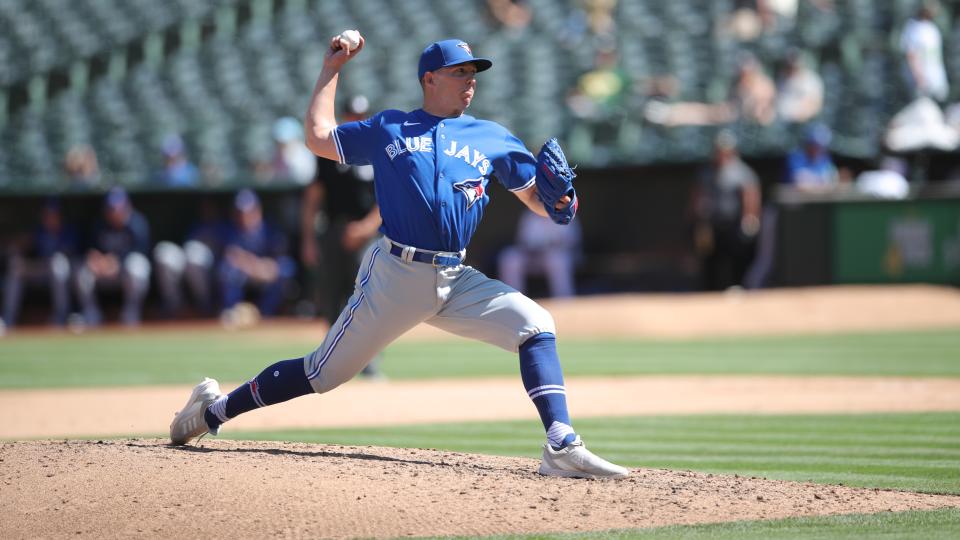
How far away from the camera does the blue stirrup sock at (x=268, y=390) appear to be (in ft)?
18.1

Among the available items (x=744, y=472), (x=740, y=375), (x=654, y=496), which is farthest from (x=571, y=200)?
(x=740, y=375)

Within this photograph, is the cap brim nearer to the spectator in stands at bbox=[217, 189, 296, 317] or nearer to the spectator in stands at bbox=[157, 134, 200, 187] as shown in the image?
the spectator in stands at bbox=[217, 189, 296, 317]

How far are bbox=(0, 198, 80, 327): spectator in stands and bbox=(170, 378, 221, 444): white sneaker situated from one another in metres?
11.0

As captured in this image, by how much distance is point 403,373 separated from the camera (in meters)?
11.1

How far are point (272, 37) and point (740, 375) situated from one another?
11.0m

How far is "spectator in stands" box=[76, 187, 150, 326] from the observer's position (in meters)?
16.2

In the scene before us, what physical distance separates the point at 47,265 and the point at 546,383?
1227 centimetres

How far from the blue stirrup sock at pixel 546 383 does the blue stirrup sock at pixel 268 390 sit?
34.9 inches

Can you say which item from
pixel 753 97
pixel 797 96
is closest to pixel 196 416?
pixel 753 97

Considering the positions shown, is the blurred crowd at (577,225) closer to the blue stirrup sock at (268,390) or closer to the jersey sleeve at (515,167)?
the blue stirrup sock at (268,390)

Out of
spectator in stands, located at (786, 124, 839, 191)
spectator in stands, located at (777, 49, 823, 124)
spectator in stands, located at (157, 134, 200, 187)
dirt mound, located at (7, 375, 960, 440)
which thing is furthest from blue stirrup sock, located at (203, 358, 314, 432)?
spectator in stands, located at (777, 49, 823, 124)

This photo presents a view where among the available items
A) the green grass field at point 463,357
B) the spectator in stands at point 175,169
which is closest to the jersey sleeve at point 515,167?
the green grass field at point 463,357

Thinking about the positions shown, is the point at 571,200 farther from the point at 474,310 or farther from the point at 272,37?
the point at 272,37

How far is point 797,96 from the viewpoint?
16.7 metres
